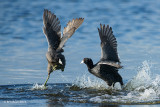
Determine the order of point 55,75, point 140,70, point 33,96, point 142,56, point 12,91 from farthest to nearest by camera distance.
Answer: point 142,56 → point 55,75 → point 140,70 → point 12,91 → point 33,96

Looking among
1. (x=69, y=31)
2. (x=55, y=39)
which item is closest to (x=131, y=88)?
(x=69, y=31)

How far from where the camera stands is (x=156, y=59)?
10.9 metres

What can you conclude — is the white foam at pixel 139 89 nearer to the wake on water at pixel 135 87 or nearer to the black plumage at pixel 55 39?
the wake on water at pixel 135 87

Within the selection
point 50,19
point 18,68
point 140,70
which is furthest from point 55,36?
point 140,70

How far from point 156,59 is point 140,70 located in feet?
4.34

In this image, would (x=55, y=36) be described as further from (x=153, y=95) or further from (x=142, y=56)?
(x=153, y=95)

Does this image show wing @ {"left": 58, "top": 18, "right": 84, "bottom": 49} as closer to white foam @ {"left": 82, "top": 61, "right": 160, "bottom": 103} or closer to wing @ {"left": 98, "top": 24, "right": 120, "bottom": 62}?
wing @ {"left": 98, "top": 24, "right": 120, "bottom": 62}

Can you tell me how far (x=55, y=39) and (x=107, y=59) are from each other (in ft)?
4.54

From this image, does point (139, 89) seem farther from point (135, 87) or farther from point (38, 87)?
point (38, 87)

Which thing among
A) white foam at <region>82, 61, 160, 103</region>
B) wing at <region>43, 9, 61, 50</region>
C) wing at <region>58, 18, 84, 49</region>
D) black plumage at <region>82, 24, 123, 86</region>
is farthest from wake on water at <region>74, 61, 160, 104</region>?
wing at <region>43, 9, 61, 50</region>

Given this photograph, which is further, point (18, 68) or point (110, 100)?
point (18, 68)

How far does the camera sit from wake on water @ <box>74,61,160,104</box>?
7465 millimetres

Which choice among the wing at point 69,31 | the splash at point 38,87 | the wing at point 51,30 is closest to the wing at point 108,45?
the wing at point 69,31

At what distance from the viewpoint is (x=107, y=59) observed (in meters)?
9.17
